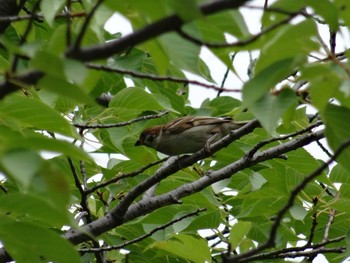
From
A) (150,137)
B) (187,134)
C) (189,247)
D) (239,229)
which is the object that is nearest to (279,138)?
(189,247)

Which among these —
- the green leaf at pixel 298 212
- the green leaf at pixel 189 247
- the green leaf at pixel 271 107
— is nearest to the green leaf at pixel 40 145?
the green leaf at pixel 271 107

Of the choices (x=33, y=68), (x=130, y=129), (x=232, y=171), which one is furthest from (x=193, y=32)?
(x=130, y=129)

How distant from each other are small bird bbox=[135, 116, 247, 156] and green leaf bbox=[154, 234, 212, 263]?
3327 millimetres

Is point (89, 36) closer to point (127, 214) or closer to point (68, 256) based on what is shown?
point (68, 256)

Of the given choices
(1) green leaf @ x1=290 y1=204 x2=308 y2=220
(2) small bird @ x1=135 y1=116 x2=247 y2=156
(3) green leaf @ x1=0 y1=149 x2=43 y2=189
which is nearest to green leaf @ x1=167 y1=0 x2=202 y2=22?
(3) green leaf @ x1=0 y1=149 x2=43 y2=189

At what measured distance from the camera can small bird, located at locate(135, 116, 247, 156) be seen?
7.34 metres

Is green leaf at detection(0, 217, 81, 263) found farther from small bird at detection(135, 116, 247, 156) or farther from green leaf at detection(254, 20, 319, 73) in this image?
small bird at detection(135, 116, 247, 156)

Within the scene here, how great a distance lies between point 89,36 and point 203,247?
5.12ft

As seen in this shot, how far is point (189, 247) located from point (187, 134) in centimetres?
376

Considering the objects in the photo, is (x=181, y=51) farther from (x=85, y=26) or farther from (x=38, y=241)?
(x=38, y=241)

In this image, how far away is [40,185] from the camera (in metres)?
1.83

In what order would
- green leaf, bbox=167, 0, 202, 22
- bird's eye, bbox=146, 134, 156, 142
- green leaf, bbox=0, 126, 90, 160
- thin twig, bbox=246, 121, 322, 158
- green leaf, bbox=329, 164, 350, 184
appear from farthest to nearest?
bird's eye, bbox=146, 134, 156, 142
green leaf, bbox=329, 164, 350, 184
thin twig, bbox=246, 121, 322, 158
green leaf, bbox=0, 126, 90, 160
green leaf, bbox=167, 0, 202, 22

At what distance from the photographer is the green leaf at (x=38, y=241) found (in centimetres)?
252

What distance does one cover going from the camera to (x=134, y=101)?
482 cm
